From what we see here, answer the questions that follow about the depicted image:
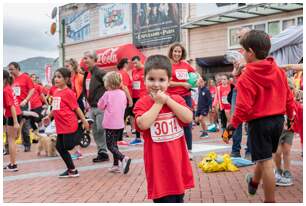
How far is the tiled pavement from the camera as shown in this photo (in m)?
4.34

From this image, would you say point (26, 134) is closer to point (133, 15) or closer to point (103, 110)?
point (103, 110)

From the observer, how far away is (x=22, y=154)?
28.6ft

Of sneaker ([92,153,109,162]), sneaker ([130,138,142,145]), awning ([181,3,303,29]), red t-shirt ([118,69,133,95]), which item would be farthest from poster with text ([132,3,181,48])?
sneaker ([92,153,109,162])

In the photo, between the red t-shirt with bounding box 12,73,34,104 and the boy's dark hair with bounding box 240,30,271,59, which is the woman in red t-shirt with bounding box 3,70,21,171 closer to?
the red t-shirt with bounding box 12,73,34,104

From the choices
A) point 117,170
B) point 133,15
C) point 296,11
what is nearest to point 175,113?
point 117,170

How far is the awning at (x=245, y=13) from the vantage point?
15.3 m

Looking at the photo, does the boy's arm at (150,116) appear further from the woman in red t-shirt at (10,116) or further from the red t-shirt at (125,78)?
the red t-shirt at (125,78)

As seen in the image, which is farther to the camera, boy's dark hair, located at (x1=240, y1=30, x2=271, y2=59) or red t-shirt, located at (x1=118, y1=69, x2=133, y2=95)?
red t-shirt, located at (x1=118, y1=69, x2=133, y2=95)

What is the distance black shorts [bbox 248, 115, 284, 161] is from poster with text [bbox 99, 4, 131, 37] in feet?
62.3

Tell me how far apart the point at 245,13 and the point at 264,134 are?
535 inches

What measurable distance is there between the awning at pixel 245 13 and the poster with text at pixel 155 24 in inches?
49.6

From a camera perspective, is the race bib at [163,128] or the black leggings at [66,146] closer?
the race bib at [163,128]

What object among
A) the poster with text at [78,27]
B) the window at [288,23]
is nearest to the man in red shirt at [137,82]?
the window at [288,23]

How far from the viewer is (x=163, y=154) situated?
2986 millimetres
